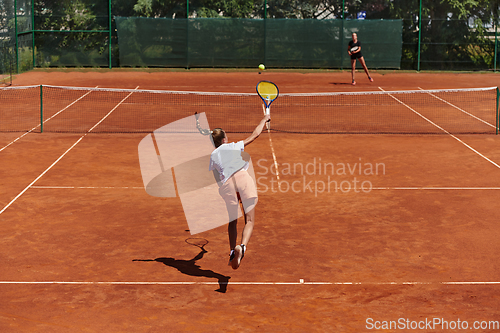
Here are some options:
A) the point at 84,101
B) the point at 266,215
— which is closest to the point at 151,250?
the point at 266,215

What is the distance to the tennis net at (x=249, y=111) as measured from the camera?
17219 mm

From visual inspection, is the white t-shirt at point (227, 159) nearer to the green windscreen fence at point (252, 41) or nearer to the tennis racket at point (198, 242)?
the tennis racket at point (198, 242)

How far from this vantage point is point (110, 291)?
706 cm

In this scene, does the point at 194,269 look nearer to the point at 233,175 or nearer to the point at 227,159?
the point at 233,175

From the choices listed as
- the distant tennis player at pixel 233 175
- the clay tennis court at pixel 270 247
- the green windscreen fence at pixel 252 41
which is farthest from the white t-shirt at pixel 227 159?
the green windscreen fence at pixel 252 41

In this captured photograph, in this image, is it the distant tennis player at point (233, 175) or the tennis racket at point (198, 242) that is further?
the tennis racket at point (198, 242)

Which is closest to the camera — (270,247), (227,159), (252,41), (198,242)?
(227,159)

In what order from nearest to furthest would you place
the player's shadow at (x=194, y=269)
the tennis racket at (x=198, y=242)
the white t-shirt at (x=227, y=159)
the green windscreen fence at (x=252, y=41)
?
the white t-shirt at (x=227, y=159), the player's shadow at (x=194, y=269), the tennis racket at (x=198, y=242), the green windscreen fence at (x=252, y=41)

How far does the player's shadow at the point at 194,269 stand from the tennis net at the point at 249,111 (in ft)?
29.4

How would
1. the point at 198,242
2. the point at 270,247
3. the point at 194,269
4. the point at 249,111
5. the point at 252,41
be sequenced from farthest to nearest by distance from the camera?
the point at 252,41 → the point at 249,111 → the point at 198,242 → the point at 270,247 → the point at 194,269

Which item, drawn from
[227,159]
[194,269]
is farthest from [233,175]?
[194,269]

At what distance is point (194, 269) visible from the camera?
7.73 meters

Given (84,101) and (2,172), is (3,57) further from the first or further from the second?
(2,172)

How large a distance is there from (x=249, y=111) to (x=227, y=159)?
1305 centimetres
